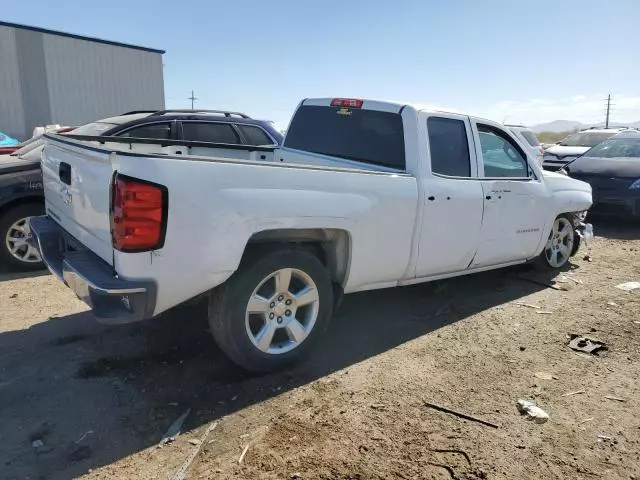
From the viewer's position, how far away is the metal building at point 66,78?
70.2 feet

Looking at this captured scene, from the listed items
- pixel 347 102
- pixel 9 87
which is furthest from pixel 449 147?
pixel 9 87

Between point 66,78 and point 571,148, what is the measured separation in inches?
818

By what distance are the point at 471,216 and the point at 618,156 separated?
7641 mm

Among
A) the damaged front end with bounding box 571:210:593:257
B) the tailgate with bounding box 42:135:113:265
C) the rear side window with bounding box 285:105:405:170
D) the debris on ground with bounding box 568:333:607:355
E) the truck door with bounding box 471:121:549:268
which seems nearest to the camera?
the tailgate with bounding box 42:135:113:265

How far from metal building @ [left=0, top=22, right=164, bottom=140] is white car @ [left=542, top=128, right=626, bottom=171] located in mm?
19486

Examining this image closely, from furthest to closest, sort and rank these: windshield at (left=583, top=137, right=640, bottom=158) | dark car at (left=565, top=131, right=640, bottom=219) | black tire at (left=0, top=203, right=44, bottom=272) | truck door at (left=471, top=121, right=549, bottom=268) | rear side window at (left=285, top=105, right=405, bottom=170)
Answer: windshield at (left=583, top=137, right=640, bottom=158) → dark car at (left=565, top=131, right=640, bottom=219) → black tire at (left=0, top=203, right=44, bottom=272) → truck door at (left=471, top=121, right=549, bottom=268) → rear side window at (left=285, top=105, right=405, bottom=170)

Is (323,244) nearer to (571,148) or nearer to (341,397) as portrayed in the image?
(341,397)

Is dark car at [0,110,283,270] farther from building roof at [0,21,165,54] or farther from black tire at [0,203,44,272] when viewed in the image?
building roof at [0,21,165,54]

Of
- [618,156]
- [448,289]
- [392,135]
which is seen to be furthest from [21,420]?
[618,156]

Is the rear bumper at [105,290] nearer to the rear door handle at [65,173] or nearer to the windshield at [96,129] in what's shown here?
the rear door handle at [65,173]

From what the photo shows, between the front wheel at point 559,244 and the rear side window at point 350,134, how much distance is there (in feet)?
9.20

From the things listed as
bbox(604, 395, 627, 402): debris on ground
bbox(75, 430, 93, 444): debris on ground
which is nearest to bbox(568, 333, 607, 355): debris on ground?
bbox(604, 395, 627, 402): debris on ground

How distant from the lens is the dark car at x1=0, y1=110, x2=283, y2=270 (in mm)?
5695

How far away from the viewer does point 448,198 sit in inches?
175
